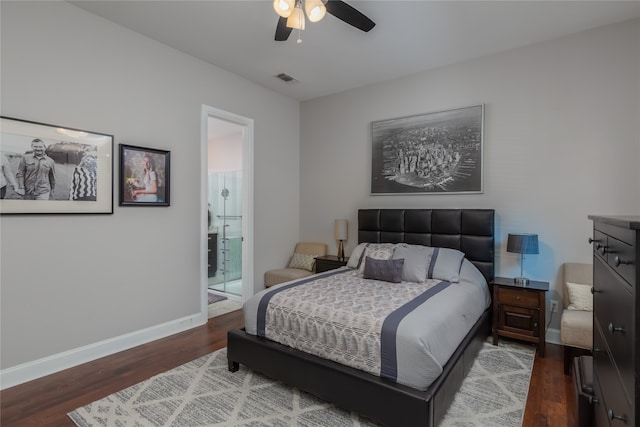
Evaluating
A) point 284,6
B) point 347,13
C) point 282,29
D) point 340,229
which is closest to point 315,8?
point 284,6

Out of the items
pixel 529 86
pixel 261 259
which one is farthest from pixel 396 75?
pixel 261 259

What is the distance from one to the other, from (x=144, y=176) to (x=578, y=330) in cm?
405

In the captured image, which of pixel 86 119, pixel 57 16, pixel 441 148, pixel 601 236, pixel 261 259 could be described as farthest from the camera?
pixel 261 259

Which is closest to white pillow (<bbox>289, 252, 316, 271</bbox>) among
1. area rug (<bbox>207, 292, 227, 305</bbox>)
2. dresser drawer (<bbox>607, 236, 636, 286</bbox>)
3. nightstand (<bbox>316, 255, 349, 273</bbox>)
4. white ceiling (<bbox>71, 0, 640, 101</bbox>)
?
nightstand (<bbox>316, 255, 349, 273</bbox>)

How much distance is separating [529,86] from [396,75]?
1.48 m

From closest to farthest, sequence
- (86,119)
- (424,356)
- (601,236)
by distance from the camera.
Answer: (601,236) < (424,356) < (86,119)

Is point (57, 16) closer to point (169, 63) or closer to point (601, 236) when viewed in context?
point (169, 63)

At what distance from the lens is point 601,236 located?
4.69ft

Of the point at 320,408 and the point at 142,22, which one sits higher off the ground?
the point at 142,22

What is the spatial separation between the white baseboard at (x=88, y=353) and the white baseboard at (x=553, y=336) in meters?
3.73

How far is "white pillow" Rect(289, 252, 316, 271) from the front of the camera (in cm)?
468

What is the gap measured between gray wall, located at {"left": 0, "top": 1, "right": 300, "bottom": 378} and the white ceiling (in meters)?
0.28

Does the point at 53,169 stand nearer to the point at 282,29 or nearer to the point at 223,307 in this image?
the point at 282,29

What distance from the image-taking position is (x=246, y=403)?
2.18m
